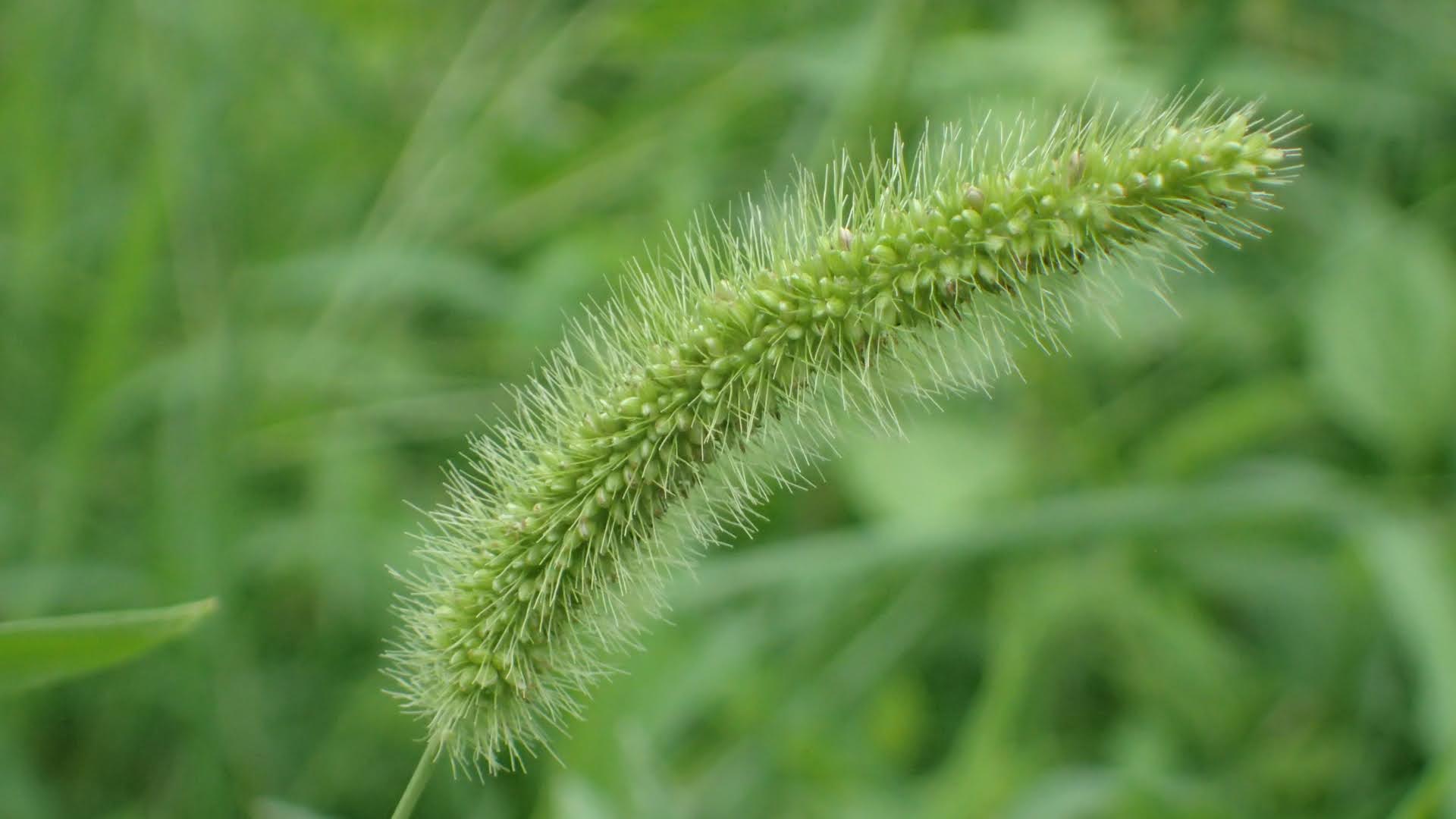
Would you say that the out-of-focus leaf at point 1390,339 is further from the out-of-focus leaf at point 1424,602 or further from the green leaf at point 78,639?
the green leaf at point 78,639

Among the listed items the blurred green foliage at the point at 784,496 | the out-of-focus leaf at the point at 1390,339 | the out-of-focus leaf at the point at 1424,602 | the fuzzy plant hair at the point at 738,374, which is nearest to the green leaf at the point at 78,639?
the fuzzy plant hair at the point at 738,374

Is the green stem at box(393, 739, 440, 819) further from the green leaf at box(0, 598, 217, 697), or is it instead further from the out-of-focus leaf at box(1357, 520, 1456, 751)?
the out-of-focus leaf at box(1357, 520, 1456, 751)

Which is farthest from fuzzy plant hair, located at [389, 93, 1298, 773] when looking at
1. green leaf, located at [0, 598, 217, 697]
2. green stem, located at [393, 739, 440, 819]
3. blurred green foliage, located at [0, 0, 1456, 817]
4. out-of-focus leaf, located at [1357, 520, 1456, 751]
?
out-of-focus leaf, located at [1357, 520, 1456, 751]

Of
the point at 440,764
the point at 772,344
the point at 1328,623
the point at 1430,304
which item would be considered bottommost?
A: the point at 440,764

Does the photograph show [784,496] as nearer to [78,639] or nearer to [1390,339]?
[1390,339]

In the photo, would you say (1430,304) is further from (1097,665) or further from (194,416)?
(194,416)

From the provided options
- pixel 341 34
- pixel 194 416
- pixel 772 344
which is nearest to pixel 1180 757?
pixel 772 344
